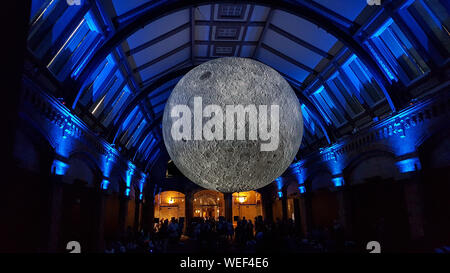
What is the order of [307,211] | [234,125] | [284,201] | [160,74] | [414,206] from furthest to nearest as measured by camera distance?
[284,201] < [307,211] < [160,74] < [414,206] < [234,125]

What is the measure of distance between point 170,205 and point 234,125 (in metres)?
19.9

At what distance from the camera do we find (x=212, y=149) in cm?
279

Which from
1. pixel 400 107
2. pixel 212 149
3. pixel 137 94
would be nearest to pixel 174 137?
pixel 212 149

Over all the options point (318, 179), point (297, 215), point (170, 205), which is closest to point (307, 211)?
point (297, 215)

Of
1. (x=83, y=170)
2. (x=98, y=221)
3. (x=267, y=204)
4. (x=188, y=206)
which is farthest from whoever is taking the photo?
(x=188, y=206)

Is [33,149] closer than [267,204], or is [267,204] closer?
[33,149]

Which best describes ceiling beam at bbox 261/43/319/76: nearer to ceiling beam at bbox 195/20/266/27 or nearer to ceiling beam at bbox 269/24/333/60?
ceiling beam at bbox 269/24/333/60

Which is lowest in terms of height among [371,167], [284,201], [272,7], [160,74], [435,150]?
[284,201]

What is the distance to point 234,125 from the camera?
265cm

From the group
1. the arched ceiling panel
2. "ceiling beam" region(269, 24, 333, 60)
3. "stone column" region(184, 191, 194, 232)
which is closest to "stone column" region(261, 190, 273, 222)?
"stone column" region(184, 191, 194, 232)

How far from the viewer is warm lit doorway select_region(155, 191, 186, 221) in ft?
69.1

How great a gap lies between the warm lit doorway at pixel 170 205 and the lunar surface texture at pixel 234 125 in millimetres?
18980

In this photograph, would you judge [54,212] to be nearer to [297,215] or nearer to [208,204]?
[297,215]

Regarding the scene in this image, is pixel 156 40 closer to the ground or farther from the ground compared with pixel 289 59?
closer to the ground
